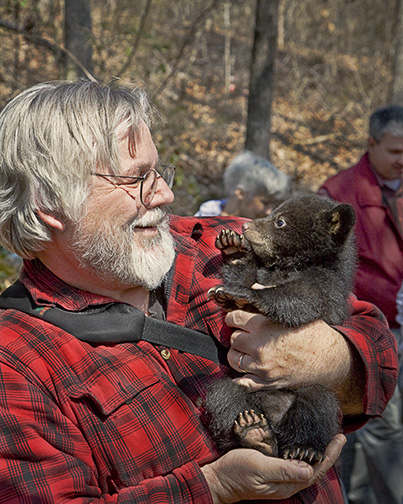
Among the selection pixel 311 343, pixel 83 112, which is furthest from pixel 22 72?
pixel 311 343

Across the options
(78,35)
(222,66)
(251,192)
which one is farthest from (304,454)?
(222,66)

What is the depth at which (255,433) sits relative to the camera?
6.93 feet

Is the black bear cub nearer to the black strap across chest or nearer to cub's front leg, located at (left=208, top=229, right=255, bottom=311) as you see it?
cub's front leg, located at (left=208, top=229, right=255, bottom=311)

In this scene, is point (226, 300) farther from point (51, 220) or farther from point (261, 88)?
point (261, 88)

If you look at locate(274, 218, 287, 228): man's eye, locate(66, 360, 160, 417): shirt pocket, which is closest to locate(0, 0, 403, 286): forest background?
locate(274, 218, 287, 228): man's eye

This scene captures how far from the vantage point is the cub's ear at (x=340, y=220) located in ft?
7.70

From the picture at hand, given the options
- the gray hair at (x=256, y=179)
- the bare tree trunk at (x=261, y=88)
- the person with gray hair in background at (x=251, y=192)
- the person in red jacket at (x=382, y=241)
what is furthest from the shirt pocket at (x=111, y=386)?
the bare tree trunk at (x=261, y=88)

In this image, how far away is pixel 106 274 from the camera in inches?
87.2

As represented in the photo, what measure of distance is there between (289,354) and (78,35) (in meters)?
5.28

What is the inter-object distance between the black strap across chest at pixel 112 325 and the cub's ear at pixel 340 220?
28.1 inches

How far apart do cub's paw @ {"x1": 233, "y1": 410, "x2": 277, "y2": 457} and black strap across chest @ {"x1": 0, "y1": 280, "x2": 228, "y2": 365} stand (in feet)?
1.03

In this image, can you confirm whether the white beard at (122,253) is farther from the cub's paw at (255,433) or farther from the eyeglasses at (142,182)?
the cub's paw at (255,433)

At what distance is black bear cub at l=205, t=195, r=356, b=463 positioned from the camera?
213 centimetres

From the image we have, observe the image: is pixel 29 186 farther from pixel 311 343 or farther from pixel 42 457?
pixel 311 343
